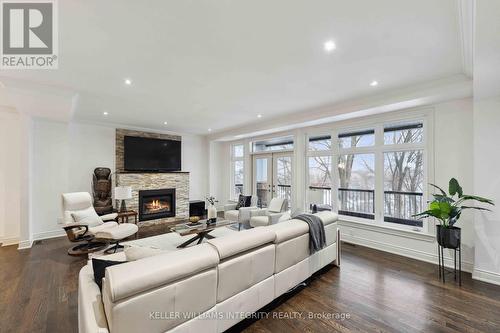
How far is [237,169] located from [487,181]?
6.28 m

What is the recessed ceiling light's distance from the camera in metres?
2.26

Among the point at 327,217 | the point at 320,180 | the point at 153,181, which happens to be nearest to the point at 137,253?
the point at 327,217

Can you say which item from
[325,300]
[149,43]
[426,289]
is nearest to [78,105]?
[149,43]

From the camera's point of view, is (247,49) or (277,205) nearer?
(247,49)

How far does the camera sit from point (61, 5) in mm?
1761

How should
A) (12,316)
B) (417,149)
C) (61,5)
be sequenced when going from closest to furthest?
(61,5) → (12,316) → (417,149)

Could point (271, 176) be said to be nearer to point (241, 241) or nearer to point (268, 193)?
point (268, 193)

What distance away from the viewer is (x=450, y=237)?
119 inches

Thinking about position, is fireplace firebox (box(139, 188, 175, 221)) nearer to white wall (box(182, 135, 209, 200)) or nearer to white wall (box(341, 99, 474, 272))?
white wall (box(182, 135, 209, 200))

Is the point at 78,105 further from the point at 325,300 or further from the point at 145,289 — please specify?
the point at 325,300

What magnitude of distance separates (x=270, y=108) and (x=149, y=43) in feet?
9.42

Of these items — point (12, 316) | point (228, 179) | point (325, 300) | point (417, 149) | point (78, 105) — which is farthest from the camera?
point (228, 179)

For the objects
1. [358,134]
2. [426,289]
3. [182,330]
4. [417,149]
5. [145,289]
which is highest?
[358,134]

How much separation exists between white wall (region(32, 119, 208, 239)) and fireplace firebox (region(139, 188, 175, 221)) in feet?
4.25
